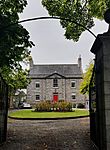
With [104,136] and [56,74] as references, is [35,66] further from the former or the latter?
[104,136]

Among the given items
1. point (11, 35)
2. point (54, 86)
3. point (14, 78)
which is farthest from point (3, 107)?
point (54, 86)

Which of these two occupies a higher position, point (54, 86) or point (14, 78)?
point (54, 86)

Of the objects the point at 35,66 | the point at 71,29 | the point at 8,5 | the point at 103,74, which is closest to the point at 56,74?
the point at 35,66

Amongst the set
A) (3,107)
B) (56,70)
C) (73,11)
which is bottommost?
(3,107)

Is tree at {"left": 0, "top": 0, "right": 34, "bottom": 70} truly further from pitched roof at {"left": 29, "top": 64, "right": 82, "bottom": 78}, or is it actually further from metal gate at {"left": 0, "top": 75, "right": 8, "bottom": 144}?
pitched roof at {"left": 29, "top": 64, "right": 82, "bottom": 78}

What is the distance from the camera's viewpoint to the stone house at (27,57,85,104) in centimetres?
5606

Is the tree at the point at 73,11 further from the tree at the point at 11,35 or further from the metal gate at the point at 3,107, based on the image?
the metal gate at the point at 3,107

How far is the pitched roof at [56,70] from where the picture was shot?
189 ft

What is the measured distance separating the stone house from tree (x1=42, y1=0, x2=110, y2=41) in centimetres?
4065

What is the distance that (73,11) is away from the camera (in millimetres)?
15344

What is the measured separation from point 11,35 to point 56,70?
1973 inches

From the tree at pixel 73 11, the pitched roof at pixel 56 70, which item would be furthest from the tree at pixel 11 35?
the pitched roof at pixel 56 70

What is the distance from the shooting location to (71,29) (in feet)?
51.1

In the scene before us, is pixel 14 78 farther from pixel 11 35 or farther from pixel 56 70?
pixel 56 70
